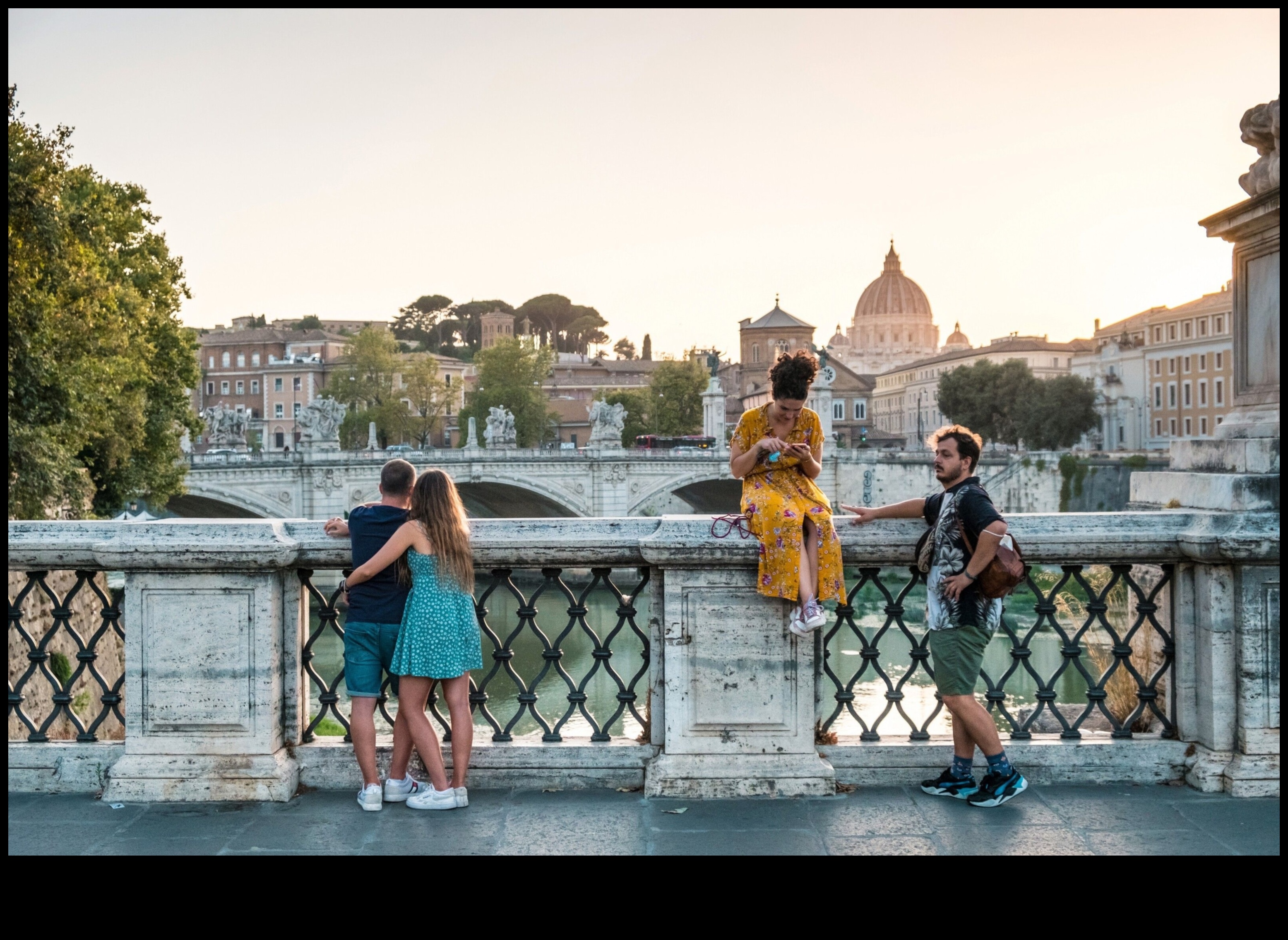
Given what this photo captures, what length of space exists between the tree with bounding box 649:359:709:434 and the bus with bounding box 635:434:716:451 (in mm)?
9268

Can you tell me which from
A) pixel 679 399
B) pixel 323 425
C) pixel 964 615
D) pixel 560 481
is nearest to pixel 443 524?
pixel 964 615

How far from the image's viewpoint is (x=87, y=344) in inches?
661

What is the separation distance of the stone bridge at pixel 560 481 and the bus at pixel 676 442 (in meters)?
2.11

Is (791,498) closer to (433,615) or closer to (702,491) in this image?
(433,615)

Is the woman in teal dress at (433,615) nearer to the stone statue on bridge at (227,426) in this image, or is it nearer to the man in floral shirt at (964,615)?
the man in floral shirt at (964,615)

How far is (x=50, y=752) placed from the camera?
160 inches

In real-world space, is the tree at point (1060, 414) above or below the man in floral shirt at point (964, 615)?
above

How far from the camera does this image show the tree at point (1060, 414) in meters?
55.2

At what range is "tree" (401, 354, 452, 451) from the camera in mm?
68250

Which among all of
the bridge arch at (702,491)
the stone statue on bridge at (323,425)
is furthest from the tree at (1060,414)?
→ the stone statue on bridge at (323,425)

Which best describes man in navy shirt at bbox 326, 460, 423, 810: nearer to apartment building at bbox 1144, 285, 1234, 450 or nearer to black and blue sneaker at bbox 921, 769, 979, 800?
black and blue sneaker at bbox 921, 769, 979, 800
